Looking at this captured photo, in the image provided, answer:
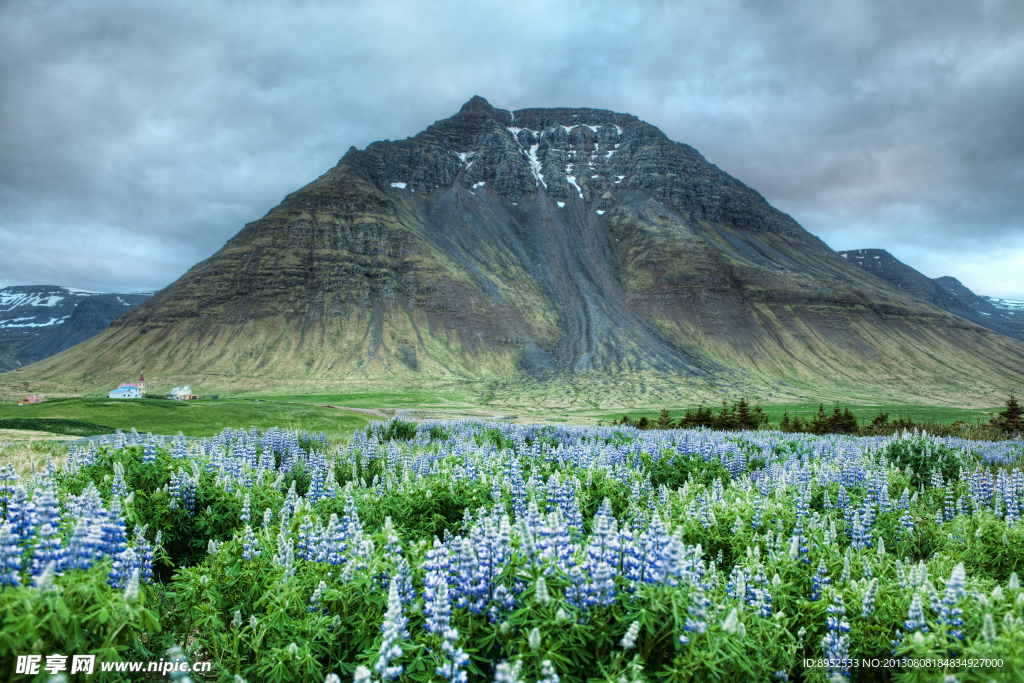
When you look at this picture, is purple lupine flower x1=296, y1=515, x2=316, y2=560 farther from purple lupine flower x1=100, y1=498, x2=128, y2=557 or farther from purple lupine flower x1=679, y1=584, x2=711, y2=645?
purple lupine flower x1=679, y1=584, x2=711, y2=645

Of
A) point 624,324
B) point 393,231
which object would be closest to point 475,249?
point 393,231

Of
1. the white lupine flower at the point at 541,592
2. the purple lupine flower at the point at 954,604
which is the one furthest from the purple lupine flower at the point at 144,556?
the purple lupine flower at the point at 954,604

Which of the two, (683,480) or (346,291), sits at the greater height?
(346,291)

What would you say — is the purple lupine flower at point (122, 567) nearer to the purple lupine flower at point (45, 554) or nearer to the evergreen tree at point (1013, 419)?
the purple lupine flower at point (45, 554)

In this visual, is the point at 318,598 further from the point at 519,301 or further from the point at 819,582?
the point at 519,301

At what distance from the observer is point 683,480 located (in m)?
13.8

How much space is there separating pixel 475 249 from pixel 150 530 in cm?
13546

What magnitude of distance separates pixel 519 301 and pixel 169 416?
98.8 m

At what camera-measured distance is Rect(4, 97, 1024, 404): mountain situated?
107 metres

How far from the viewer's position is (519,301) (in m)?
126

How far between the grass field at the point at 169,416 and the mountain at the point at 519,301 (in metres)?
60.5

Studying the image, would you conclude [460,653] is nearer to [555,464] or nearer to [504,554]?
[504,554]

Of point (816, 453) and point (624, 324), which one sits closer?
point (816, 453)

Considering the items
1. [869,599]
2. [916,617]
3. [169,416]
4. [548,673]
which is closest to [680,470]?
[869,599]
